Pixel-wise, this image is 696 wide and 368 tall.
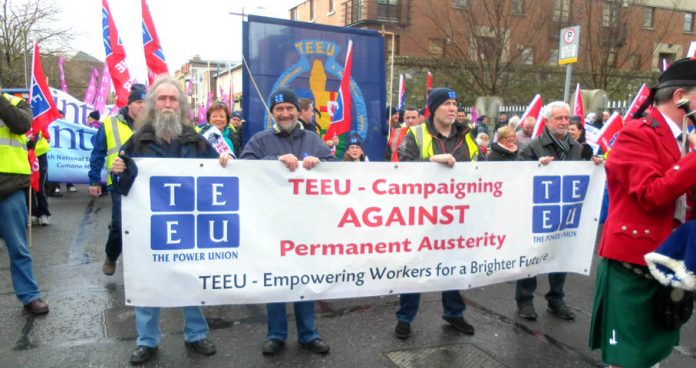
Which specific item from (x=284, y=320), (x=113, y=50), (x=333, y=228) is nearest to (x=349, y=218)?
(x=333, y=228)

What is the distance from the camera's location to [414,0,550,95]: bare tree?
70.1ft

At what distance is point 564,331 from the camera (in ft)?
13.8

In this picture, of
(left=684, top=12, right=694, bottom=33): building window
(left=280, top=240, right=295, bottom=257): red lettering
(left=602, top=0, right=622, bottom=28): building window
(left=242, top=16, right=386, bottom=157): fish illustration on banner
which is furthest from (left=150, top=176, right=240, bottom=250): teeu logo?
(left=684, top=12, right=694, bottom=33): building window

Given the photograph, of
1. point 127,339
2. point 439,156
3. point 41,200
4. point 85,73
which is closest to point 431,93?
point 439,156

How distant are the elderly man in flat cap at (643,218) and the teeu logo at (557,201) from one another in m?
1.25

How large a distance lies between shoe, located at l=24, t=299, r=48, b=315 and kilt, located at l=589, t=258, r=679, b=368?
13.6ft

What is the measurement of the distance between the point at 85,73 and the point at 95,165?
48.2 m

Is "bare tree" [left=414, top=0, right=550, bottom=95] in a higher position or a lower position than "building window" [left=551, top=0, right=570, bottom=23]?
lower

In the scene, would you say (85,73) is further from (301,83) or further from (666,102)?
(666,102)

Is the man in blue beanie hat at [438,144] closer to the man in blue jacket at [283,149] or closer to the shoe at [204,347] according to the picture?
the man in blue jacket at [283,149]

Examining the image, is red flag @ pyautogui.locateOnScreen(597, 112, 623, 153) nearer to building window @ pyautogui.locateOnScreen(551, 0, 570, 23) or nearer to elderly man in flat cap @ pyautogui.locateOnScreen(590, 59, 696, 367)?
elderly man in flat cap @ pyautogui.locateOnScreen(590, 59, 696, 367)

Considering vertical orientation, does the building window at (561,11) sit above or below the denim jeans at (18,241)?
above

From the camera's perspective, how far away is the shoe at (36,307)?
4.31 meters

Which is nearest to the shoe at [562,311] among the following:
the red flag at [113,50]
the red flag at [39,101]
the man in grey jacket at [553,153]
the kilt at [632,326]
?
the man in grey jacket at [553,153]
